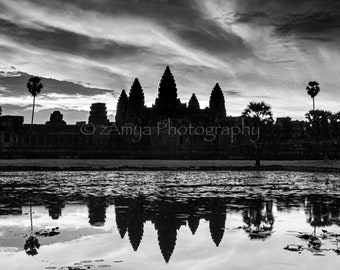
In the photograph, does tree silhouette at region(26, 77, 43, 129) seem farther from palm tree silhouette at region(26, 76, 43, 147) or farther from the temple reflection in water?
the temple reflection in water

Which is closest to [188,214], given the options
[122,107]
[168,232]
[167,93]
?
[168,232]

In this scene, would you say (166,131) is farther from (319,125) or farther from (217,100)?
(217,100)

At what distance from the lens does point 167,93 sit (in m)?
99.4

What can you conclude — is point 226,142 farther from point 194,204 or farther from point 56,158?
point 194,204

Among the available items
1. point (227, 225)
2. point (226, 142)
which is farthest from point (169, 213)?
point (226, 142)

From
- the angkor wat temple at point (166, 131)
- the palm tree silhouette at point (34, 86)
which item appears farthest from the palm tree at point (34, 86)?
the angkor wat temple at point (166, 131)

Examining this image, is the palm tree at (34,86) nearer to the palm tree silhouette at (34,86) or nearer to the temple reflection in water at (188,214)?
the palm tree silhouette at (34,86)

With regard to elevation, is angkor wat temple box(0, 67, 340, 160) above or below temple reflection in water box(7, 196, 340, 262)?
above

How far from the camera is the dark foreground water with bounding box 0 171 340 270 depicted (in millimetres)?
7047

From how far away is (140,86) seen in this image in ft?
359

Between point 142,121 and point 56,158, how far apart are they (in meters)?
46.6

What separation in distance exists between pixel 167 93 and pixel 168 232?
298ft

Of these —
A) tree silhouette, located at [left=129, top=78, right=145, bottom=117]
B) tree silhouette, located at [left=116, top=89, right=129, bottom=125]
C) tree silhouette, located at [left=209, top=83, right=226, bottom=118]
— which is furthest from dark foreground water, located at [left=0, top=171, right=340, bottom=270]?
tree silhouette, located at [left=116, top=89, right=129, bottom=125]

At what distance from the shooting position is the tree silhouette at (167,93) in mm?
98306
